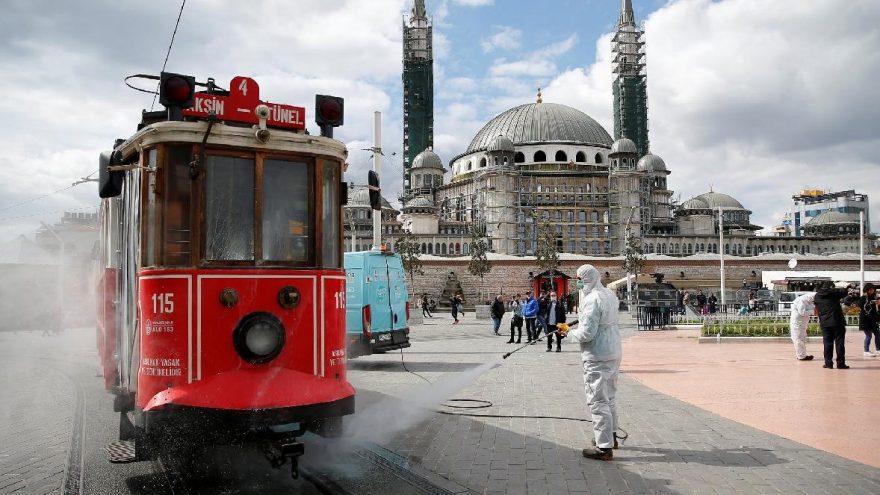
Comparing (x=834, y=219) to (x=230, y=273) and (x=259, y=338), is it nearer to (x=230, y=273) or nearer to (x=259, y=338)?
(x=259, y=338)

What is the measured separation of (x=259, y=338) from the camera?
5.84m

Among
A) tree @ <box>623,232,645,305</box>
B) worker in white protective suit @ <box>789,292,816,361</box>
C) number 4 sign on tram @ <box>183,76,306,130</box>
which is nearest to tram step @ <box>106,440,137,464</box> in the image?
number 4 sign on tram @ <box>183,76,306,130</box>

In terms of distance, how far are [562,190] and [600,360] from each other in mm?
85339

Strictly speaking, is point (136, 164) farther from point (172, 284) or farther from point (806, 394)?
point (806, 394)

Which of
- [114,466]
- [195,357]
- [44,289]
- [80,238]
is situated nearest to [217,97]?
[195,357]

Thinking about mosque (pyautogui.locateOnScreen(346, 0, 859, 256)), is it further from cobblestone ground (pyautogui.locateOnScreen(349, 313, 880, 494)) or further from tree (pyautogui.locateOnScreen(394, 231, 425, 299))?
cobblestone ground (pyautogui.locateOnScreen(349, 313, 880, 494))

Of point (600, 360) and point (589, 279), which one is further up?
point (589, 279)

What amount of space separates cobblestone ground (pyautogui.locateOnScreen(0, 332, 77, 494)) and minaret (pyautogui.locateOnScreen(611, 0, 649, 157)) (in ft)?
308

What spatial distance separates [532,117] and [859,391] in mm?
92395

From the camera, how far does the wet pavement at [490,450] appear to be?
6.07 meters

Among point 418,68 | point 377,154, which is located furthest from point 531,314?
point 418,68

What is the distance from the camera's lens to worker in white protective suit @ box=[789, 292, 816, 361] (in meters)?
14.7

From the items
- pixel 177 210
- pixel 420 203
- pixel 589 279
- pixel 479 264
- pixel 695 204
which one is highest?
pixel 695 204

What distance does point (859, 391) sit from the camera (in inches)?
420
